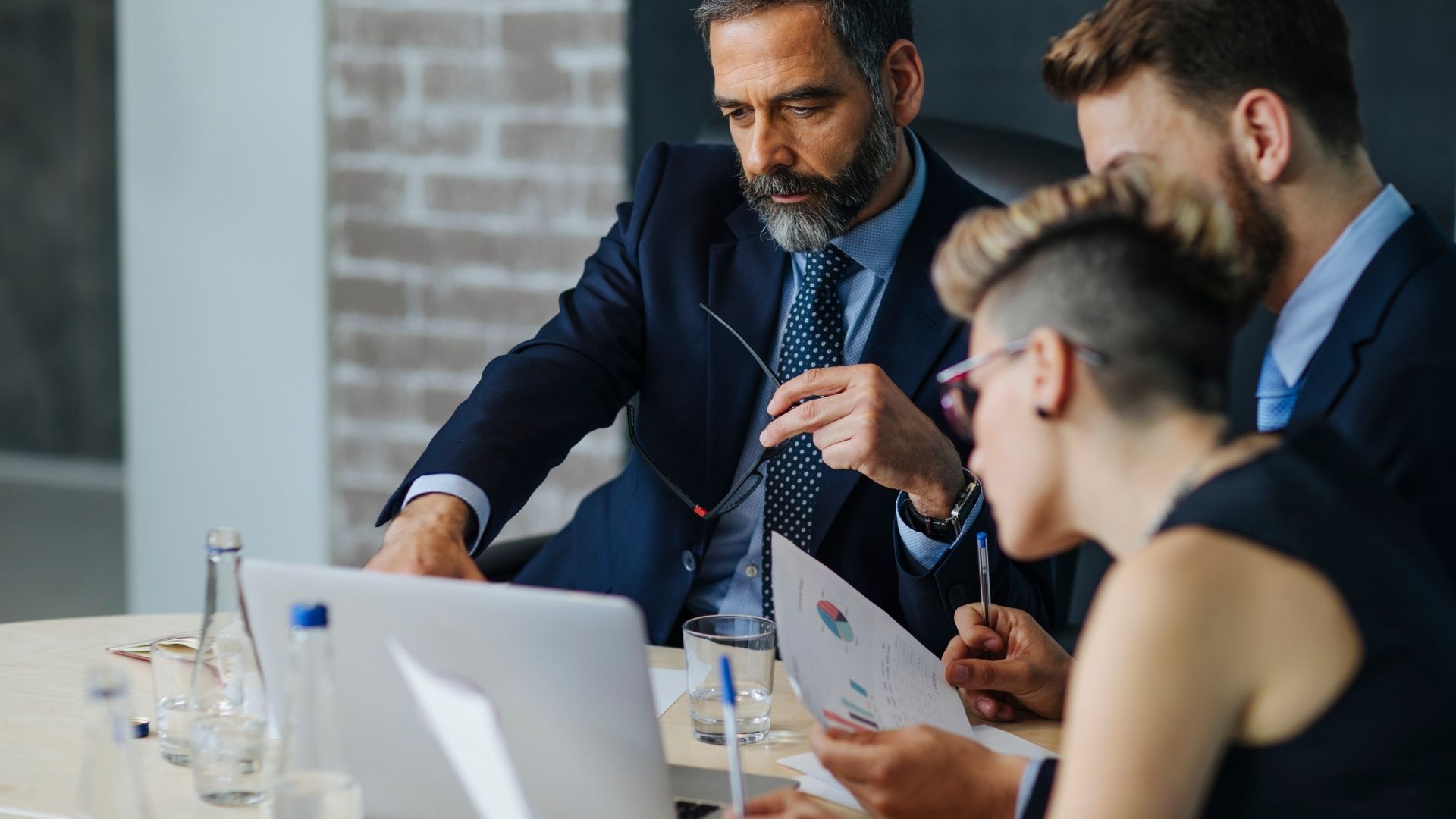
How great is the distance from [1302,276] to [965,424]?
0.46m

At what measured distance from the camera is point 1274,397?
1.33m

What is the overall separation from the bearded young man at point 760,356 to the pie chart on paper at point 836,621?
374 millimetres

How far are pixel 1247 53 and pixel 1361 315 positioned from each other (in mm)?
249

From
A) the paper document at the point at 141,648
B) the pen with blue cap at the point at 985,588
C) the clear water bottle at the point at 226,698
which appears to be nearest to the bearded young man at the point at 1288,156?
the pen with blue cap at the point at 985,588

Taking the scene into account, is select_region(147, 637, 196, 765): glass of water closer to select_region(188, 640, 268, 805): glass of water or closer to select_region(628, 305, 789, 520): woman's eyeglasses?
select_region(188, 640, 268, 805): glass of water

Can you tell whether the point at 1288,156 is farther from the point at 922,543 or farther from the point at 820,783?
the point at 820,783

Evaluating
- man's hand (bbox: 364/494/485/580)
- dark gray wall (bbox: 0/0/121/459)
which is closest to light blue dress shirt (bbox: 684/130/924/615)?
man's hand (bbox: 364/494/485/580)

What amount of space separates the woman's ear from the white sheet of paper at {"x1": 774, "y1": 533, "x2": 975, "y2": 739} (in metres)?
0.28

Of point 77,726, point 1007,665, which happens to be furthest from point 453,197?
point 1007,665

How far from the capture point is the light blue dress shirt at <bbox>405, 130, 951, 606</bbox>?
1769 mm

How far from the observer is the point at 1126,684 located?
791 mm

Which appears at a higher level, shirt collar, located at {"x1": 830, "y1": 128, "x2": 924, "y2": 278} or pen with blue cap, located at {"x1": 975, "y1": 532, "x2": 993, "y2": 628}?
shirt collar, located at {"x1": 830, "y1": 128, "x2": 924, "y2": 278}

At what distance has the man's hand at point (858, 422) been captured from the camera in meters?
1.46

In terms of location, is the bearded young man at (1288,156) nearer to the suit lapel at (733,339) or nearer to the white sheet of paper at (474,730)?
the suit lapel at (733,339)
